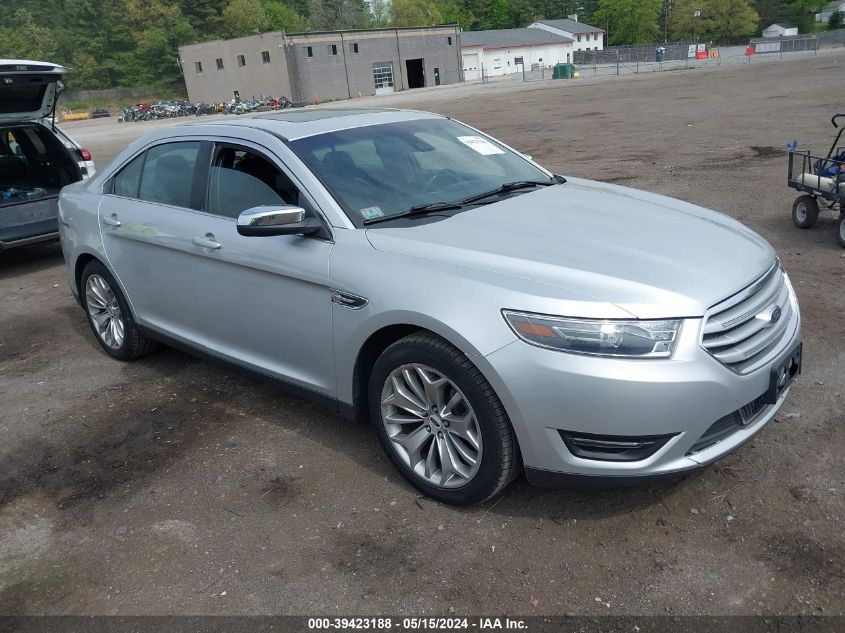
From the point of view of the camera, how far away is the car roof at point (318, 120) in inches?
158

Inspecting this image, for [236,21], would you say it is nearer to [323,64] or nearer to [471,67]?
[471,67]

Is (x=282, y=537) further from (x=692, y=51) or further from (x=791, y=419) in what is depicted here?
(x=692, y=51)

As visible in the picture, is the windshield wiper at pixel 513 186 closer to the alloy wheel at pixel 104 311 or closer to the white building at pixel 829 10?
the alloy wheel at pixel 104 311

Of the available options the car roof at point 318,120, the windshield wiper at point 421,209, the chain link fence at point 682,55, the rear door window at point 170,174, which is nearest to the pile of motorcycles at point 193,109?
the chain link fence at point 682,55

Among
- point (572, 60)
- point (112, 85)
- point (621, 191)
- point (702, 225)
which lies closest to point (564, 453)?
point (702, 225)

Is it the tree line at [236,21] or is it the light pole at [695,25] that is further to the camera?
the light pole at [695,25]

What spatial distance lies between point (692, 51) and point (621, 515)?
73.2m

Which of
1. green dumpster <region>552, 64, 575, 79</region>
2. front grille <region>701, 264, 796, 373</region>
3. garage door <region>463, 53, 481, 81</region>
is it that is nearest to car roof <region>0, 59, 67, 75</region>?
front grille <region>701, 264, 796, 373</region>

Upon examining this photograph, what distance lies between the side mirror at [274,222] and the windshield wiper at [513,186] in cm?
91

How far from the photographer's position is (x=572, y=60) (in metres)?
86.8

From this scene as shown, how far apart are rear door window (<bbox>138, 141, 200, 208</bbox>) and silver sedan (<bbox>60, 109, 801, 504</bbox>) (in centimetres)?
2

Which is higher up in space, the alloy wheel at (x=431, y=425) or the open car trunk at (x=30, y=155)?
the open car trunk at (x=30, y=155)

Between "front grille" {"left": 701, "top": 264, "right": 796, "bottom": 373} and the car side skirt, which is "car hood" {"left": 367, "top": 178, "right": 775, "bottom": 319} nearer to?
"front grille" {"left": 701, "top": 264, "right": 796, "bottom": 373}

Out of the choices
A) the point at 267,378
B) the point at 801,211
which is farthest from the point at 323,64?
the point at 267,378
